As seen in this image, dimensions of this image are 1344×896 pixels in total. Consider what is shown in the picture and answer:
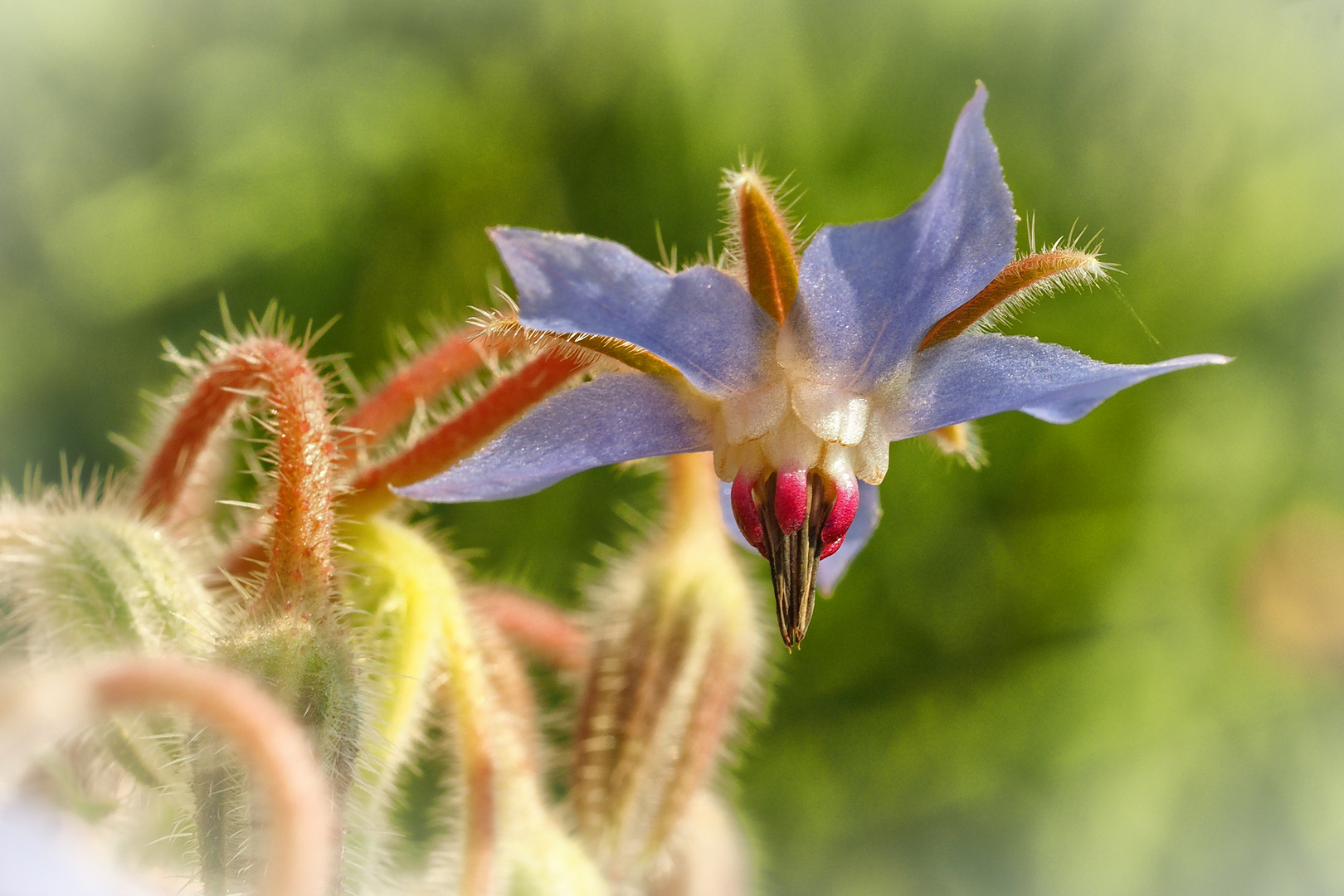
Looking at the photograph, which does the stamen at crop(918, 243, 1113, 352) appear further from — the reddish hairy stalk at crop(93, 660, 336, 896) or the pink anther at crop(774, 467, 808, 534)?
the reddish hairy stalk at crop(93, 660, 336, 896)

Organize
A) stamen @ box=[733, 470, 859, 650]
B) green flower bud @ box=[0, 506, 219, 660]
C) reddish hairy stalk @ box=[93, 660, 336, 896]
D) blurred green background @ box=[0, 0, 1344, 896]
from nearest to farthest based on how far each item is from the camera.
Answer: reddish hairy stalk @ box=[93, 660, 336, 896], stamen @ box=[733, 470, 859, 650], green flower bud @ box=[0, 506, 219, 660], blurred green background @ box=[0, 0, 1344, 896]

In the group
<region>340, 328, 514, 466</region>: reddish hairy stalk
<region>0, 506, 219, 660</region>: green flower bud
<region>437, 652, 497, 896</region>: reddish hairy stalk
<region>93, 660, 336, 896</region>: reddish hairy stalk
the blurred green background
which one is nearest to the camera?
<region>93, 660, 336, 896</region>: reddish hairy stalk

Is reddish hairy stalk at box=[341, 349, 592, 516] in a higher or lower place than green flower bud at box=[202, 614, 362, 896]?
higher

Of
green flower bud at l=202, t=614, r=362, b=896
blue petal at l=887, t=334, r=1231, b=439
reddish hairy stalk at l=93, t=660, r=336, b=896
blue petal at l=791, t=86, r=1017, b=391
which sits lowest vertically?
reddish hairy stalk at l=93, t=660, r=336, b=896

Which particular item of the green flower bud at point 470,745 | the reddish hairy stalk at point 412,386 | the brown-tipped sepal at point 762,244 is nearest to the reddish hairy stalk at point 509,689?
the green flower bud at point 470,745

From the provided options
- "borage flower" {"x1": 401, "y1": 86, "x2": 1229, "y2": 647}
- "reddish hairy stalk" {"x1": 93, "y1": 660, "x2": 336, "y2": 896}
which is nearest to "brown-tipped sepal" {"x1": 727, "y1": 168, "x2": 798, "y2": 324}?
"borage flower" {"x1": 401, "y1": 86, "x2": 1229, "y2": 647}

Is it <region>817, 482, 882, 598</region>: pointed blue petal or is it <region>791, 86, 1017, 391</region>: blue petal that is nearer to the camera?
<region>791, 86, 1017, 391</region>: blue petal
